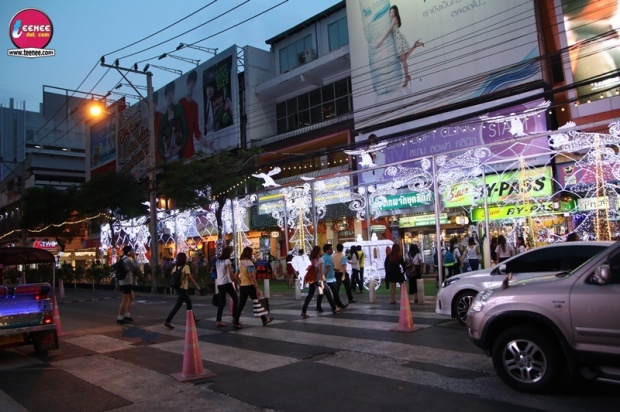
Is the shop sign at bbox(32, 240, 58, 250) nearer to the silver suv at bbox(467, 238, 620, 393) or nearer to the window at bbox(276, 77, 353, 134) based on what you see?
the window at bbox(276, 77, 353, 134)

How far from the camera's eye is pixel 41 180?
63.3 metres

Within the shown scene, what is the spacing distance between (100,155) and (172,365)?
51.4 metres

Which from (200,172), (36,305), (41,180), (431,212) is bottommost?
(36,305)

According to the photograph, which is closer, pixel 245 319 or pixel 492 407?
pixel 492 407

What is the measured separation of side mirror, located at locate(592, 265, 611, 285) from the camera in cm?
492

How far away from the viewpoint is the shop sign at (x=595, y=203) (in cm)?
Result: 1416

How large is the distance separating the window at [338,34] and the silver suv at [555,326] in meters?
27.6

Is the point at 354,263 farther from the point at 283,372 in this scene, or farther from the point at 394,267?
the point at 283,372

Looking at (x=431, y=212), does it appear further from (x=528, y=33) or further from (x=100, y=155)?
(x=100, y=155)

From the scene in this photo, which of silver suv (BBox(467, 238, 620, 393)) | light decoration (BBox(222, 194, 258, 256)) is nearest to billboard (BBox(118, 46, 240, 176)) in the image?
light decoration (BBox(222, 194, 258, 256))

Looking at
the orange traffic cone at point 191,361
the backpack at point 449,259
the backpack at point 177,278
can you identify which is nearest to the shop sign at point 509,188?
the backpack at point 449,259

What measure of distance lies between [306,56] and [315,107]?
3383mm

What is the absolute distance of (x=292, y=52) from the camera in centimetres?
3488

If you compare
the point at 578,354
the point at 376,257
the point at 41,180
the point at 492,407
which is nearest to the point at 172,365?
the point at 492,407
